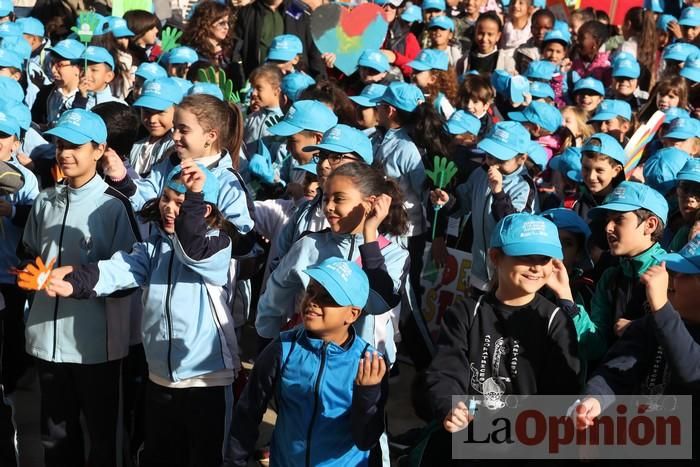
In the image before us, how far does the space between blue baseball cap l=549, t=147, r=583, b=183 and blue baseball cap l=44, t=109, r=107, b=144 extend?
9.65ft

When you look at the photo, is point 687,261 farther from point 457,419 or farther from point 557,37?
point 557,37

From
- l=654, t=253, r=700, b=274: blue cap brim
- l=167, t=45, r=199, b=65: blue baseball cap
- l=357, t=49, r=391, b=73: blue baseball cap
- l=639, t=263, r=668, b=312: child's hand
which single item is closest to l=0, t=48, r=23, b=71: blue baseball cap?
l=167, t=45, r=199, b=65: blue baseball cap

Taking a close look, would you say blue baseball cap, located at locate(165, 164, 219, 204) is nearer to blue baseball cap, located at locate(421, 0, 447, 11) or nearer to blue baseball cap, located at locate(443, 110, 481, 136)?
blue baseball cap, located at locate(443, 110, 481, 136)

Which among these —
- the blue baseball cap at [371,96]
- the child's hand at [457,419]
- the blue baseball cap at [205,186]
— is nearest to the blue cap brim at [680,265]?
the child's hand at [457,419]

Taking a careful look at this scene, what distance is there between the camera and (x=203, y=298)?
4.39m

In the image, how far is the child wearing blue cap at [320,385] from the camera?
3.69 meters

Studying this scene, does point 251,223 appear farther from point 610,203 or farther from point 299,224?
point 610,203

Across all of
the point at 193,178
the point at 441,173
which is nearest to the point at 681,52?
the point at 441,173

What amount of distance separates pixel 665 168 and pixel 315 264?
2.61 meters

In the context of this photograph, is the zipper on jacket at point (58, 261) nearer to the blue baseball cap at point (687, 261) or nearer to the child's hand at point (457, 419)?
the child's hand at point (457, 419)

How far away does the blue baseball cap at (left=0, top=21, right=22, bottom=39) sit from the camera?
8578 mm

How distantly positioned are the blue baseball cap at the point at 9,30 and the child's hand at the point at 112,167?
4.07m

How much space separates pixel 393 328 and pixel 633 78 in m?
4.92

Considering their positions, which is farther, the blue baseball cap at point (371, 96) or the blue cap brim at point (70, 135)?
the blue baseball cap at point (371, 96)
